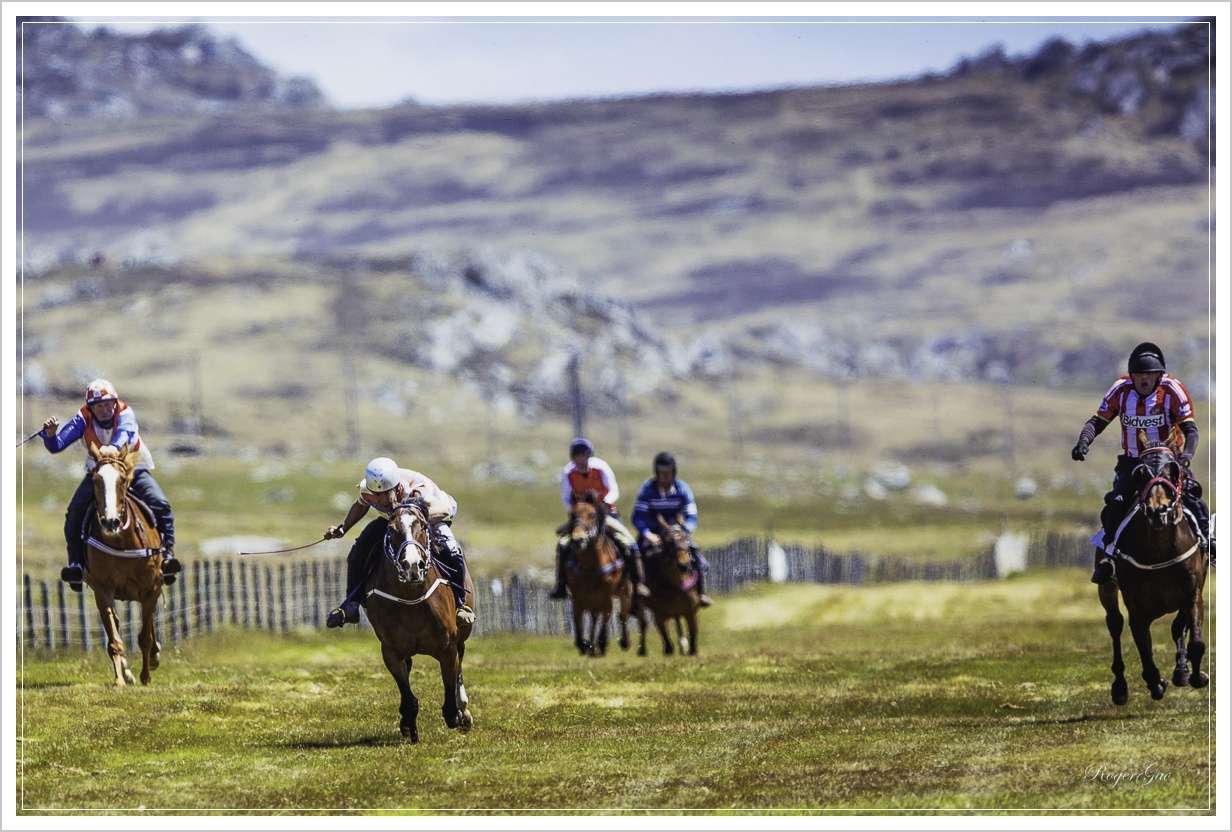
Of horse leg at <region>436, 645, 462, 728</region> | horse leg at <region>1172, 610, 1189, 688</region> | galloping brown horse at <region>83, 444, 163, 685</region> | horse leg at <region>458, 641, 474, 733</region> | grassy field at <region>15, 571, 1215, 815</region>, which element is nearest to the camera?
grassy field at <region>15, 571, 1215, 815</region>

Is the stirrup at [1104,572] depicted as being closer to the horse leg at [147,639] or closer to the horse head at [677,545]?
the horse head at [677,545]

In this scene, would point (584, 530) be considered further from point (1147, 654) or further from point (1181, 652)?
point (1181, 652)

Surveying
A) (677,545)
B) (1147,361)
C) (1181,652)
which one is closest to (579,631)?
(677,545)

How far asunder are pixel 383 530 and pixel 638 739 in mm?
4159

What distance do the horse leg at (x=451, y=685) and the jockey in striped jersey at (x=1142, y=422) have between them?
810 centimetres

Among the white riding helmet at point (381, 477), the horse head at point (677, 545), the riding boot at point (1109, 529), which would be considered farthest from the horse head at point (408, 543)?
the horse head at point (677, 545)

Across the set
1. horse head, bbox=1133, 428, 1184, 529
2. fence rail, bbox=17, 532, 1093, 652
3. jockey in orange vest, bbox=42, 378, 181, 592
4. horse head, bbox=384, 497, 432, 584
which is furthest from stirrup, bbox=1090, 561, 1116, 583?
fence rail, bbox=17, 532, 1093, 652

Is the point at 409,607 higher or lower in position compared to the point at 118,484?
lower

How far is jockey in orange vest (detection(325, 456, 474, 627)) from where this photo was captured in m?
16.6

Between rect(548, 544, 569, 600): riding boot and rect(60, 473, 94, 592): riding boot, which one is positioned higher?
rect(60, 473, 94, 592): riding boot

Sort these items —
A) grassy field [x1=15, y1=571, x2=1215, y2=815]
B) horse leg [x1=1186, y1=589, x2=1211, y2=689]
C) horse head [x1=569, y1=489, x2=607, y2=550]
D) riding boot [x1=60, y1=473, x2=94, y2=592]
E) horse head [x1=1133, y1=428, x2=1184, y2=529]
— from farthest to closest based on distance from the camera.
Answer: horse head [x1=569, y1=489, x2=607, y2=550] → riding boot [x1=60, y1=473, x2=94, y2=592] → horse leg [x1=1186, y1=589, x2=1211, y2=689] → horse head [x1=1133, y1=428, x2=1184, y2=529] → grassy field [x1=15, y1=571, x2=1215, y2=815]

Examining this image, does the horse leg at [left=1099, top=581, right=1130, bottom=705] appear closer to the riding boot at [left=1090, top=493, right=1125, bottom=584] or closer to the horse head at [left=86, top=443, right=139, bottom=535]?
the riding boot at [left=1090, top=493, right=1125, bottom=584]

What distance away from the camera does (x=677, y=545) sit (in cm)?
2889

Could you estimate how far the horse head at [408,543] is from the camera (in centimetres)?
1588
